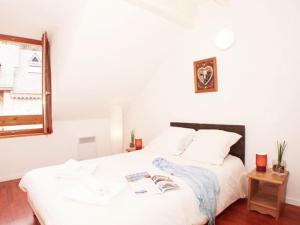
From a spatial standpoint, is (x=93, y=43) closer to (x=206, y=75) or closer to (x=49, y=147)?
(x=206, y=75)

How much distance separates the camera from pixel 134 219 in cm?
133

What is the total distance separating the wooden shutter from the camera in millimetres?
3201

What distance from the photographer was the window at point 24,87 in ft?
10.6

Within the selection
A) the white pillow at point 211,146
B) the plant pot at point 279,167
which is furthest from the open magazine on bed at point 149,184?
the plant pot at point 279,167

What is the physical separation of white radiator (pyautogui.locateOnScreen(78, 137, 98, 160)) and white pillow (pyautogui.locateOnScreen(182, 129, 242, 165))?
6.88 feet

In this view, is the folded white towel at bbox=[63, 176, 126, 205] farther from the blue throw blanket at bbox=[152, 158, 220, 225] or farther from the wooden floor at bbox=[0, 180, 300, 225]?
the wooden floor at bbox=[0, 180, 300, 225]

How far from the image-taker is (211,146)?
2.50m

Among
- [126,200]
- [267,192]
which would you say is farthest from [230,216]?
[126,200]

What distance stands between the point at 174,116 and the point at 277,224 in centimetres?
197

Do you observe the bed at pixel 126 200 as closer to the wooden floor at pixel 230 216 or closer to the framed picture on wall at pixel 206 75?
→ the wooden floor at pixel 230 216

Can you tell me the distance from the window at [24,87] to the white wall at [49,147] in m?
0.19

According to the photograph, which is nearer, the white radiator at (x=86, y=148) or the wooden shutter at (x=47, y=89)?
the wooden shutter at (x=47, y=89)

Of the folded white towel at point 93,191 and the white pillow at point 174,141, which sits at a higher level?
the white pillow at point 174,141

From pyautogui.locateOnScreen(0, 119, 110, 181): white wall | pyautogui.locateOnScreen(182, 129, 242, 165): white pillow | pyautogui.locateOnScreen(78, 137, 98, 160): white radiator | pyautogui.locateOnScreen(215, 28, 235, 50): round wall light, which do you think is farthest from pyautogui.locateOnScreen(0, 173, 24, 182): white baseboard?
pyautogui.locateOnScreen(215, 28, 235, 50): round wall light
